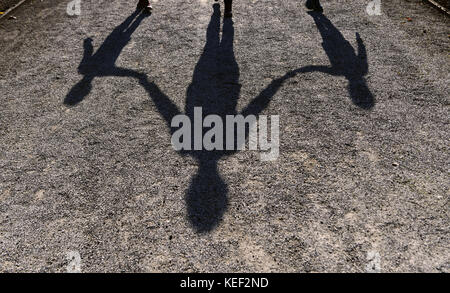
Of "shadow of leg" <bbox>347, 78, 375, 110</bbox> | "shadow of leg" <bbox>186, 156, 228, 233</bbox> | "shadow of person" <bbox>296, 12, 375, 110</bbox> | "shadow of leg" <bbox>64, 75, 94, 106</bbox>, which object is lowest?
"shadow of leg" <bbox>186, 156, 228, 233</bbox>

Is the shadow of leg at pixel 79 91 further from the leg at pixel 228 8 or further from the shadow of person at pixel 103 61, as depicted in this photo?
the leg at pixel 228 8

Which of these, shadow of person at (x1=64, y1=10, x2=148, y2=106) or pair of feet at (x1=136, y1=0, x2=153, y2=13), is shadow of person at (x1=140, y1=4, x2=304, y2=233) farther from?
pair of feet at (x1=136, y1=0, x2=153, y2=13)

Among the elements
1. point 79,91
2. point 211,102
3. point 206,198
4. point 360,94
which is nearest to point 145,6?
point 79,91

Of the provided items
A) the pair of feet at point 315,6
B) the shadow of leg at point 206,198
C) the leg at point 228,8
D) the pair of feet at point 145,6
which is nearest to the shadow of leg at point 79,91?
the shadow of leg at point 206,198

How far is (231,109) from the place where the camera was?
4.70 meters

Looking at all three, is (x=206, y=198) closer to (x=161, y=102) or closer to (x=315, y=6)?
(x=161, y=102)

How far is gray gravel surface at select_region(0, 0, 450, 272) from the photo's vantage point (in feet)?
9.91

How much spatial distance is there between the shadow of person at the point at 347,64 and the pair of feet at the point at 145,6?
350cm

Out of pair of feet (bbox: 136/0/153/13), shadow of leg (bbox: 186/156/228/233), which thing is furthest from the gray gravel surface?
pair of feet (bbox: 136/0/153/13)

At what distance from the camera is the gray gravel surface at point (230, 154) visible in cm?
302

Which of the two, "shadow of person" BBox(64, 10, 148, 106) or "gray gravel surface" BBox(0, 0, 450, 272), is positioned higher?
"shadow of person" BBox(64, 10, 148, 106)

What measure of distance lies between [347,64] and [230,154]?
2.71 metres

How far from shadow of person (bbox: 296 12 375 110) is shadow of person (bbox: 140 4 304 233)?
0.70 meters
